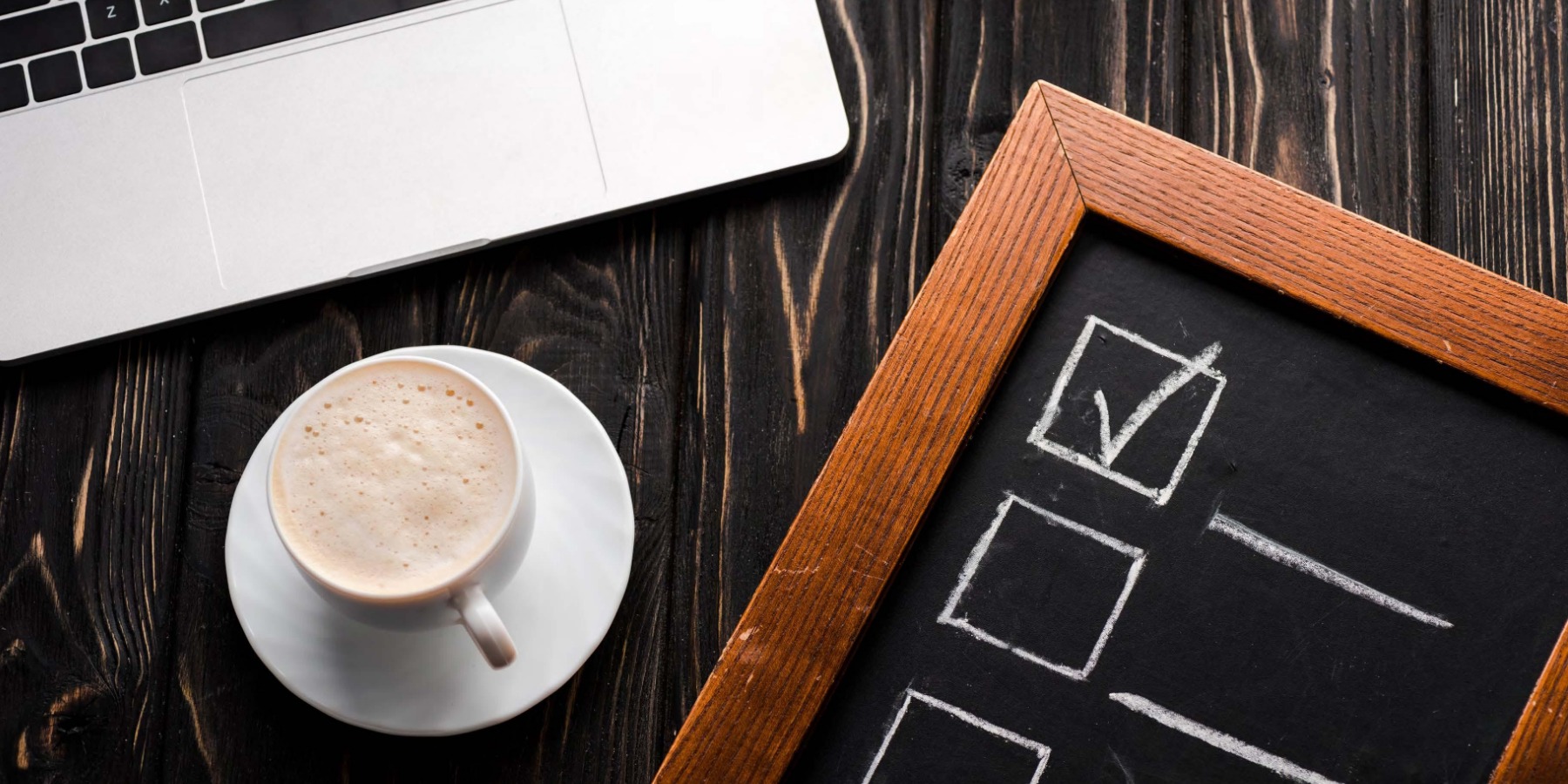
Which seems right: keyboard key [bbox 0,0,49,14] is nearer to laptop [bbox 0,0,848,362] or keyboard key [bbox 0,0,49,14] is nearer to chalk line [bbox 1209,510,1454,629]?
laptop [bbox 0,0,848,362]

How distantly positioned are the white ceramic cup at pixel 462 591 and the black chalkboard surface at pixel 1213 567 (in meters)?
0.18

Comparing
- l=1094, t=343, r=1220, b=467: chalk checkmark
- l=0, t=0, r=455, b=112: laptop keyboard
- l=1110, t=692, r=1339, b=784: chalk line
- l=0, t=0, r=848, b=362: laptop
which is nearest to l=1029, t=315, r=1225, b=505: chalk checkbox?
l=1094, t=343, r=1220, b=467: chalk checkmark

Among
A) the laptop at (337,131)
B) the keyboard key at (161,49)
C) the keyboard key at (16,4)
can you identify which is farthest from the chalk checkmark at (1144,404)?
the keyboard key at (16,4)

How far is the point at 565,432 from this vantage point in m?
0.70

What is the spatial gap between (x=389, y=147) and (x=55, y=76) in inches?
9.5

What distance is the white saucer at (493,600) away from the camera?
655mm

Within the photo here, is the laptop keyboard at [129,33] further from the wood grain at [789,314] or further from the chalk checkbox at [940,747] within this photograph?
the chalk checkbox at [940,747]

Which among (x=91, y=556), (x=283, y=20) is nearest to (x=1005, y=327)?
(x=283, y=20)

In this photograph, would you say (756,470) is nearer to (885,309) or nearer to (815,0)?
(885,309)

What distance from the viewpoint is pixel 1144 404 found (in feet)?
1.94

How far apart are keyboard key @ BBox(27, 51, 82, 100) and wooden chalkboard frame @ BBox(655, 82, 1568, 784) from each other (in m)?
0.59

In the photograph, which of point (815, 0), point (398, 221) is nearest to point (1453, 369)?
point (815, 0)

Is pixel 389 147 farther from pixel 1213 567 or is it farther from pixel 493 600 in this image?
pixel 1213 567

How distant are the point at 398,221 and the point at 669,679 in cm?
36
